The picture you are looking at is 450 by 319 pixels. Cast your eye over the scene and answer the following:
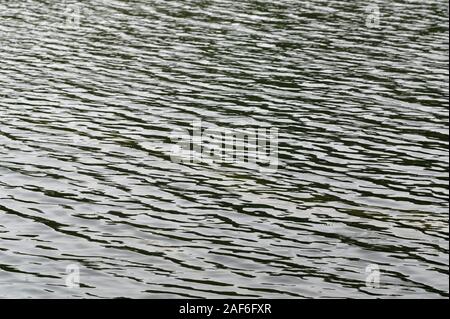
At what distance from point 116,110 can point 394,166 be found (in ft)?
39.8

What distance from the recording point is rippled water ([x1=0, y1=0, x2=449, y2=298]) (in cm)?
2423

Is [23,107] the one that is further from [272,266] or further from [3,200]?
[272,266]

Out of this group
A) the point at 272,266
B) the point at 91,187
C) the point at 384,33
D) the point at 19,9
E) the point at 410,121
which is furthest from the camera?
the point at 19,9

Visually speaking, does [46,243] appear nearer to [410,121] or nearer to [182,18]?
[410,121]

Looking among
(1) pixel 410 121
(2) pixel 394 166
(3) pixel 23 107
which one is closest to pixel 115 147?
(3) pixel 23 107

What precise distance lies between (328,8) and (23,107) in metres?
30.4

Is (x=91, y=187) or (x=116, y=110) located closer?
(x=91, y=187)

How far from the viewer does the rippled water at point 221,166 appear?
79.5ft

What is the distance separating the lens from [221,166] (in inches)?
1278

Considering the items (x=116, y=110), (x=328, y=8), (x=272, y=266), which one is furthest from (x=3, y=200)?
(x=328, y=8)

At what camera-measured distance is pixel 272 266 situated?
24.5 meters

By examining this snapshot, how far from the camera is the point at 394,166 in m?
32.8
